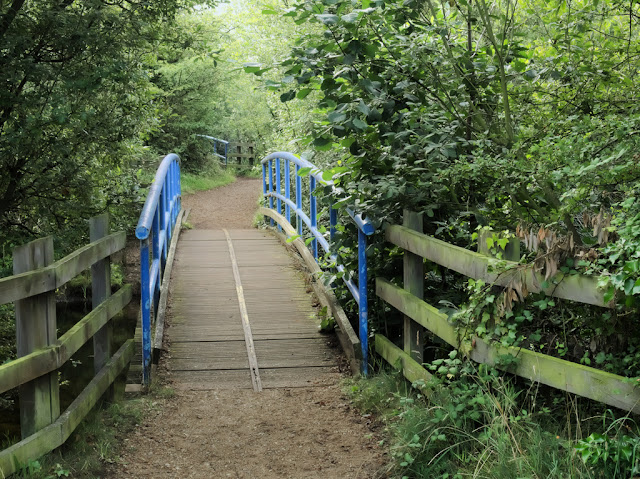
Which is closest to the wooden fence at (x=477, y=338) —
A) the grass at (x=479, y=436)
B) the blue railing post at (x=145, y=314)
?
the grass at (x=479, y=436)

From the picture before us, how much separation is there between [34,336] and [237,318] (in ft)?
10.2

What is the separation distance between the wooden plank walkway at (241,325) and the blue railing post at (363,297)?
40cm

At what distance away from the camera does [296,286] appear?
734cm

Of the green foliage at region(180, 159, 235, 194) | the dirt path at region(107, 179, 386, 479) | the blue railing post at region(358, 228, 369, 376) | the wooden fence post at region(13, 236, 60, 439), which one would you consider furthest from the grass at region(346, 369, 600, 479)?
the green foliage at region(180, 159, 235, 194)

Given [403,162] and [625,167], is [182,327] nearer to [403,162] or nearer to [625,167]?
[403,162]

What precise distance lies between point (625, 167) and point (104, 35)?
13.1ft

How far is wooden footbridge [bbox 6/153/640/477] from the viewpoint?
3123 mm

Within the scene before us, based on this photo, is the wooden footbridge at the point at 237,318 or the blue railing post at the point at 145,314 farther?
the blue railing post at the point at 145,314

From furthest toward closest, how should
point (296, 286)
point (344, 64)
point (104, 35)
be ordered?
point (296, 286) < point (104, 35) < point (344, 64)

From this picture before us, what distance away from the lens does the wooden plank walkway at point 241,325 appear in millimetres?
5312

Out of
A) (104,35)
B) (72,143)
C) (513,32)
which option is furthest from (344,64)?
(72,143)

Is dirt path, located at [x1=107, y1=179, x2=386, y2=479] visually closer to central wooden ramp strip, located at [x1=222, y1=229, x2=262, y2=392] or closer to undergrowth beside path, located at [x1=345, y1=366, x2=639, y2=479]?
central wooden ramp strip, located at [x1=222, y1=229, x2=262, y2=392]

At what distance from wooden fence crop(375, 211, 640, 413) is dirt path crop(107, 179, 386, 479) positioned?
553mm

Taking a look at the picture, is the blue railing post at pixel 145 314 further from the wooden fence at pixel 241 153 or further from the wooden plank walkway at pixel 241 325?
the wooden fence at pixel 241 153
